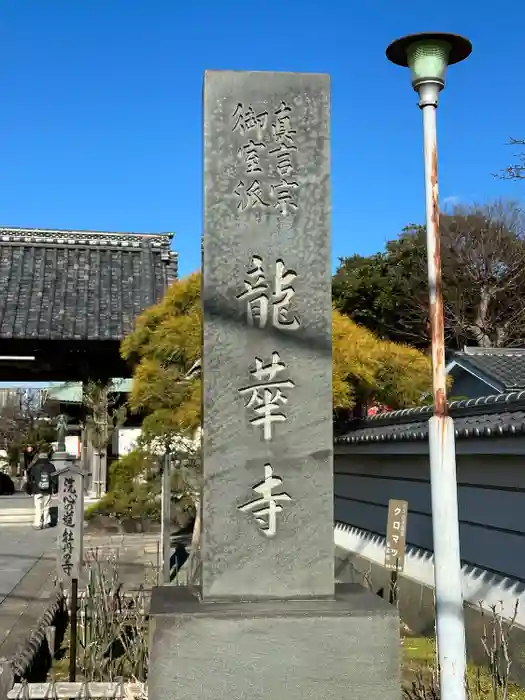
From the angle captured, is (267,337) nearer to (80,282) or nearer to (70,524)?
(70,524)

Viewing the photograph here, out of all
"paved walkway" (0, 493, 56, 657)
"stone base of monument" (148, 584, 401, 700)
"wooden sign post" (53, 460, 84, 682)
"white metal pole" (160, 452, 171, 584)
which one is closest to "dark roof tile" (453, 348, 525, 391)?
"white metal pole" (160, 452, 171, 584)

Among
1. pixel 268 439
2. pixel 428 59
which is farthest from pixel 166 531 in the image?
pixel 428 59

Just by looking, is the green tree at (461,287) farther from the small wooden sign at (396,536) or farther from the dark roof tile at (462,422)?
the small wooden sign at (396,536)

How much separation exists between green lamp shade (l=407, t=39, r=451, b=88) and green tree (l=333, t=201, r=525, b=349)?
2399 cm

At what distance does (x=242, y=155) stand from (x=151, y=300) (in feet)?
Result: 43.7

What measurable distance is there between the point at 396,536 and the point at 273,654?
4236mm

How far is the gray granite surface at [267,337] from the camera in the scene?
371 cm

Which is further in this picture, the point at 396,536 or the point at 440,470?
the point at 396,536

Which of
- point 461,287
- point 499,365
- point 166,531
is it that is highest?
point 461,287

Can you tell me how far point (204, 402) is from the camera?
12.4ft

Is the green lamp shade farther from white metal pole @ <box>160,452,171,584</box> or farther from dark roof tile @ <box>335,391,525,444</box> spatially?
white metal pole @ <box>160,452,171,584</box>

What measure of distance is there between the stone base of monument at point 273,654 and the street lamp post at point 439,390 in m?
1.36

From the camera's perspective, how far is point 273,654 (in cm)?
339

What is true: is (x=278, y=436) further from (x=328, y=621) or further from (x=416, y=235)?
(x=416, y=235)
